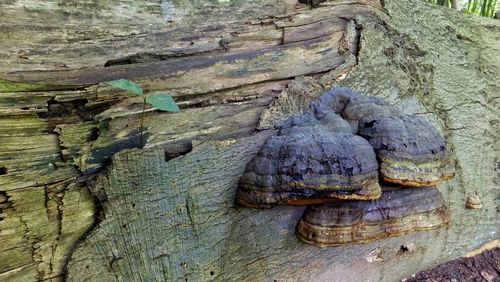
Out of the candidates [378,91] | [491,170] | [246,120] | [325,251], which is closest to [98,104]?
[246,120]

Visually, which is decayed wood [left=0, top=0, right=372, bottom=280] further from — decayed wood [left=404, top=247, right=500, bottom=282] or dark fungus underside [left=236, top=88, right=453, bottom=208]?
decayed wood [left=404, top=247, right=500, bottom=282]

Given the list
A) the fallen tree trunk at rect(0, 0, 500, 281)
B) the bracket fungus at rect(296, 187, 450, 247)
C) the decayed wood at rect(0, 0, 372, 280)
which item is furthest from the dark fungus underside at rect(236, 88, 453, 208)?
the decayed wood at rect(0, 0, 372, 280)

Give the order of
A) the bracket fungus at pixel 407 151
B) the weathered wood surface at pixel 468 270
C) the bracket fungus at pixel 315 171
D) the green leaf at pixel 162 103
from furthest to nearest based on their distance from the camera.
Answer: the weathered wood surface at pixel 468 270
the bracket fungus at pixel 407 151
the bracket fungus at pixel 315 171
the green leaf at pixel 162 103

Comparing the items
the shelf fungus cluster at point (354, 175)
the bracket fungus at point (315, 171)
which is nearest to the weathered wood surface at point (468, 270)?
the shelf fungus cluster at point (354, 175)

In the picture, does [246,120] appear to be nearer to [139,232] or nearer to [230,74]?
[230,74]

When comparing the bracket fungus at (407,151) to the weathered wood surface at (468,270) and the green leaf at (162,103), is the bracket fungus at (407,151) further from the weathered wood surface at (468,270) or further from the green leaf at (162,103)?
the weathered wood surface at (468,270)
